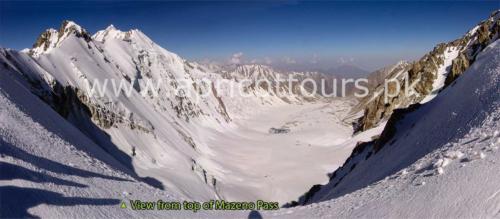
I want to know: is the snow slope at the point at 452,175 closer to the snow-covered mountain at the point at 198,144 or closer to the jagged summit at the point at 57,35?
the snow-covered mountain at the point at 198,144

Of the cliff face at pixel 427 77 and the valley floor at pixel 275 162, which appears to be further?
the cliff face at pixel 427 77

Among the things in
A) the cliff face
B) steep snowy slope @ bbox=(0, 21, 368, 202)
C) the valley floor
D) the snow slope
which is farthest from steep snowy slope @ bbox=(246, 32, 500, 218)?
the cliff face

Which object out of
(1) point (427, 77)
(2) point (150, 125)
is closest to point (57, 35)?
(2) point (150, 125)

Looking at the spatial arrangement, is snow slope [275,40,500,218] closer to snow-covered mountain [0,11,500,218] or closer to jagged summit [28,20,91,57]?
snow-covered mountain [0,11,500,218]

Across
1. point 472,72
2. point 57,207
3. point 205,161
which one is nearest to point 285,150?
point 205,161

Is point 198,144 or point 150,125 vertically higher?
point 150,125

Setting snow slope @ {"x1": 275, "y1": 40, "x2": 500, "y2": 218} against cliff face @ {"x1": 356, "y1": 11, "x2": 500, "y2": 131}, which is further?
cliff face @ {"x1": 356, "y1": 11, "x2": 500, "y2": 131}

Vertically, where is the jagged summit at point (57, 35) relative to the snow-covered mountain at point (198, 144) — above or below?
above

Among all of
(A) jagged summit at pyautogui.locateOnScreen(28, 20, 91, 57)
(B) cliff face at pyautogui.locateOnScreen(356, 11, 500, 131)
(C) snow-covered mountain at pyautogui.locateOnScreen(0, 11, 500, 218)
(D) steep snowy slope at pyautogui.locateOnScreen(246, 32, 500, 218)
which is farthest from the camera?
(B) cliff face at pyautogui.locateOnScreen(356, 11, 500, 131)

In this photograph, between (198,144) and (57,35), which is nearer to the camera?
(57,35)

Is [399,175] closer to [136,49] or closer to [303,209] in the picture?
[303,209]

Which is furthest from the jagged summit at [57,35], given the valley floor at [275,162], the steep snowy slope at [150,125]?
the valley floor at [275,162]

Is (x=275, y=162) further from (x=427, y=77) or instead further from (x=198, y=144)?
(x=427, y=77)
